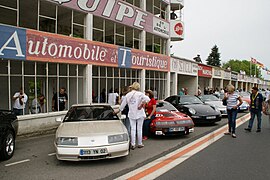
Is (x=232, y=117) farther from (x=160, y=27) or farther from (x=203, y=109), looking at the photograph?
(x=160, y=27)

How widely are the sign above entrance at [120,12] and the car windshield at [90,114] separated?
630cm

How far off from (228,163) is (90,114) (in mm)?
3488

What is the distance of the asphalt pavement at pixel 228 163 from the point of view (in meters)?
4.75

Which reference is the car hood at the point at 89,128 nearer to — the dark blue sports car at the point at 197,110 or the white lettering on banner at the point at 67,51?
the white lettering on banner at the point at 67,51

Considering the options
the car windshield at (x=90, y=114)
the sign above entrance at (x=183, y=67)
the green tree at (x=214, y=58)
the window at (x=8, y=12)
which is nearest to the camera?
the car windshield at (x=90, y=114)

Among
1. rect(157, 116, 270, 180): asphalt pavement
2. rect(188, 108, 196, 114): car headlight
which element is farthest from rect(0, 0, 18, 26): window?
rect(157, 116, 270, 180): asphalt pavement

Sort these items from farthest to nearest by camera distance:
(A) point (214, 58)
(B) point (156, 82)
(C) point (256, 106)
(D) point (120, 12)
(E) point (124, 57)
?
(A) point (214, 58) < (B) point (156, 82) < (E) point (124, 57) < (D) point (120, 12) < (C) point (256, 106)

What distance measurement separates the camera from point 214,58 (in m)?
95.1

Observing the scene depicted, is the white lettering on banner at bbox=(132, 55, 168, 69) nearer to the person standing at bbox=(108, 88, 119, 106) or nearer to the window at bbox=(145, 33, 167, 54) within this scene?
the window at bbox=(145, 33, 167, 54)

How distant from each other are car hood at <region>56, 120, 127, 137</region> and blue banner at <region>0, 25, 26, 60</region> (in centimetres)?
445

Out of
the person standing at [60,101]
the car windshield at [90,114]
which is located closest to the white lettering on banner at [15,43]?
the person standing at [60,101]

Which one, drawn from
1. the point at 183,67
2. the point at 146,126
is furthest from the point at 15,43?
the point at 183,67

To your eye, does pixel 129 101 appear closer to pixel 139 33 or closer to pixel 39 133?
pixel 39 133

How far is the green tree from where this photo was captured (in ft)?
309
